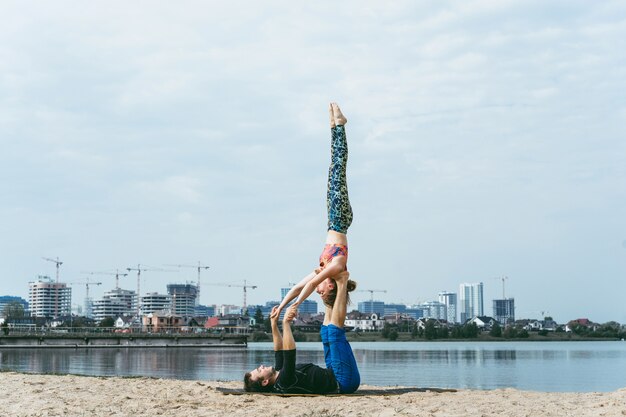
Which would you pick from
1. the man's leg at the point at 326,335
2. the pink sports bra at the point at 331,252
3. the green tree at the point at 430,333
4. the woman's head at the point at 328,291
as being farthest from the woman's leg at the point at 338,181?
the green tree at the point at 430,333

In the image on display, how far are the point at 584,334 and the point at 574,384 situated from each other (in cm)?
15069

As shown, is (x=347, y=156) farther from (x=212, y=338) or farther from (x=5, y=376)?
(x=212, y=338)

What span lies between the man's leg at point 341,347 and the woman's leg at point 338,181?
103cm

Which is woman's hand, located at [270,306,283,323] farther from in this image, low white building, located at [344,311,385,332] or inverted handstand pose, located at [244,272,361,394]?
low white building, located at [344,311,385,332]

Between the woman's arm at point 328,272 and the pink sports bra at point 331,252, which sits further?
the pink sports bra at point 331,252

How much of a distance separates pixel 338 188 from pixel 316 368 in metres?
3.26

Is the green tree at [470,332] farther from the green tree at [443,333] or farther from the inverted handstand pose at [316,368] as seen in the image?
the inverted handstand pose at [316,368]

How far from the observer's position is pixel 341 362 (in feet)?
42.0

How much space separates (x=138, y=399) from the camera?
12.6 m

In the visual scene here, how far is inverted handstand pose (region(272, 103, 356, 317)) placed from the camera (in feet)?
42.9

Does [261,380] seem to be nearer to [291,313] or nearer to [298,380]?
[298,380]

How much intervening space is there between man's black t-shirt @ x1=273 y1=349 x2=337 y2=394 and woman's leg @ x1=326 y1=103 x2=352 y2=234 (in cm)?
253

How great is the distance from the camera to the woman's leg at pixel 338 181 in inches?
533

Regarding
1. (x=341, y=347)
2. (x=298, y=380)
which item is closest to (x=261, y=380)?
(x=298, y=380)
